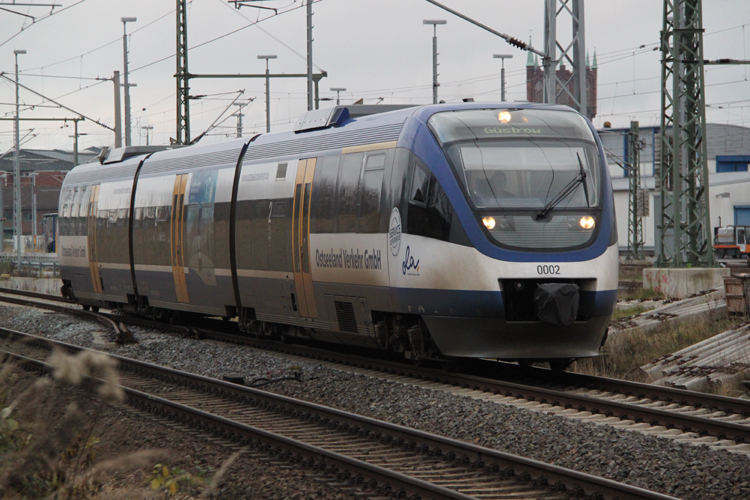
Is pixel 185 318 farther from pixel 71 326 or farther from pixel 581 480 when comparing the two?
pixel 581 480

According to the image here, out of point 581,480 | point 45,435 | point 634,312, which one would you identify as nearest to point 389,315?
point 581,480

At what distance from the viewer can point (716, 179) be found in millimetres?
69188

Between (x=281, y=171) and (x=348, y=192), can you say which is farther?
(x=281, y=171)

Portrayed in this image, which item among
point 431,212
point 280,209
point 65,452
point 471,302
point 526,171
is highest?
point 526,171

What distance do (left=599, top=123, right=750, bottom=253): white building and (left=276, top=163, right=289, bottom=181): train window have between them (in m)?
38.5

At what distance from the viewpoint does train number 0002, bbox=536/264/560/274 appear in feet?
33.0

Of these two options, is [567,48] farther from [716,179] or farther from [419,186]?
[716,179]

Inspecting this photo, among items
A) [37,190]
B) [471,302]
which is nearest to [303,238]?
[471,302]

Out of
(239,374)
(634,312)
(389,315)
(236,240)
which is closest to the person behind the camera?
(389,315)

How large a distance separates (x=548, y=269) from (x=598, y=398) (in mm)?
1525

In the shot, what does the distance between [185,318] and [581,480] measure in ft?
45.7

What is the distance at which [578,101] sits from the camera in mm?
16906

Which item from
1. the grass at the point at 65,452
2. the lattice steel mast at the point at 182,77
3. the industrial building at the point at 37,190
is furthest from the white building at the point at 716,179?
the industrial building at the point at 37,190

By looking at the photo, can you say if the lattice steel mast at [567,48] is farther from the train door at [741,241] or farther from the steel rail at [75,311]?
the train door at [741,241]
